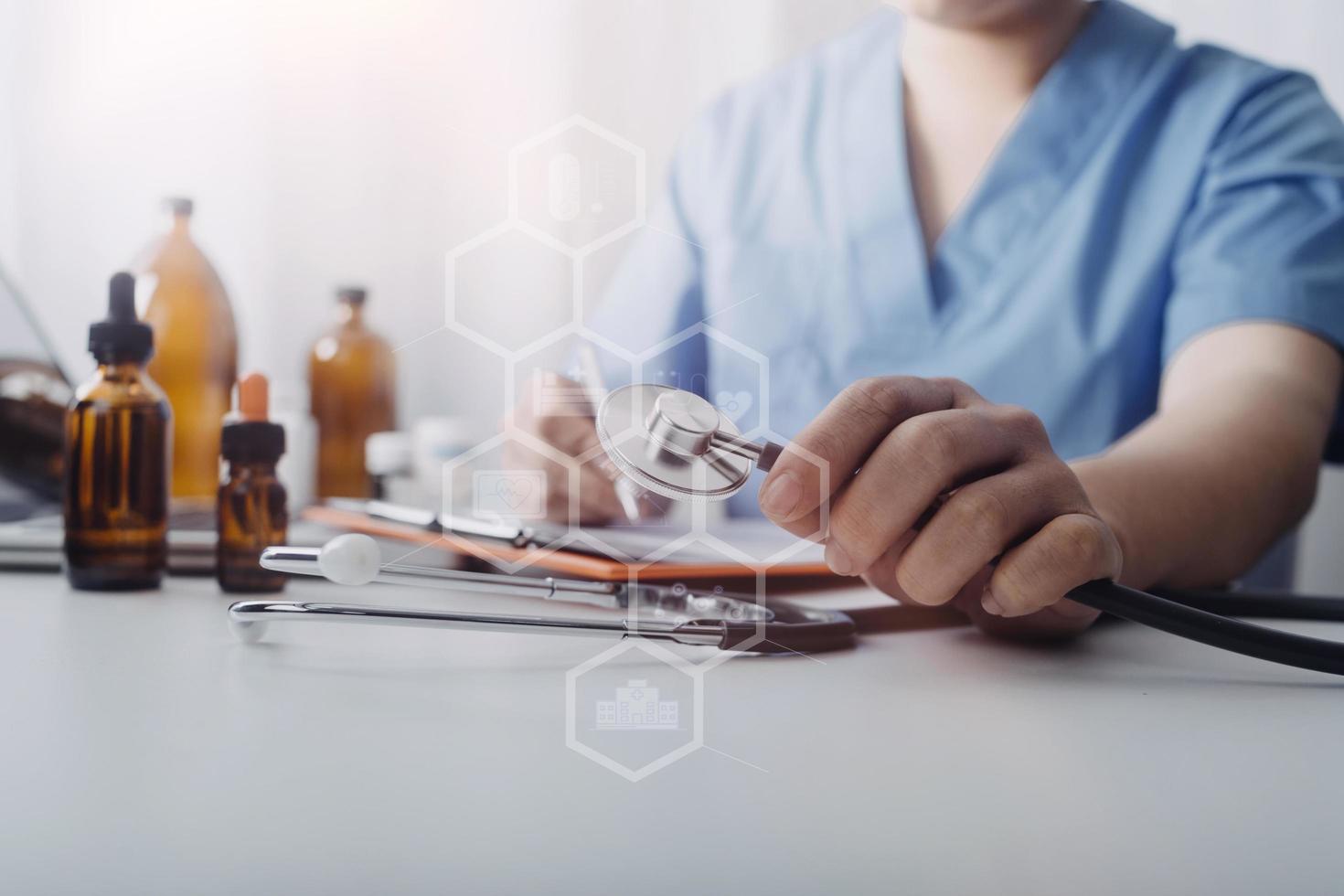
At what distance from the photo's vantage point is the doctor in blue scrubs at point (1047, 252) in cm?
69

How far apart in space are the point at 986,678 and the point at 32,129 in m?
1.52

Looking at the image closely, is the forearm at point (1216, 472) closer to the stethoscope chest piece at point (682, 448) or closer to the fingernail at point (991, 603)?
the fingernail at point (991, 603)

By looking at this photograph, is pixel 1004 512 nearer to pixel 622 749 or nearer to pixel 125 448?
pixel 622 749

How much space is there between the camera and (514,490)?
0.80 m

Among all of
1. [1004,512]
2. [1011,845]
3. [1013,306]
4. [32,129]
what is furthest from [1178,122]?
[32,129]

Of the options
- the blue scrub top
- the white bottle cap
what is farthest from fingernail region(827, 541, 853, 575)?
the white bottle cap

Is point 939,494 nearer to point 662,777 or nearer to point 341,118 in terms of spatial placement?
point 662,777

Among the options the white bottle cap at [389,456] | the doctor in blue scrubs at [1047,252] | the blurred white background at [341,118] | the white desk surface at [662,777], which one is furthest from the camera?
the blurred white background at [341,118]

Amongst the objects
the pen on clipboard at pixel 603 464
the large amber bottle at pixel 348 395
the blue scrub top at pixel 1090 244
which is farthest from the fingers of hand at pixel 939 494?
the large amber bottle at pixel 348 395

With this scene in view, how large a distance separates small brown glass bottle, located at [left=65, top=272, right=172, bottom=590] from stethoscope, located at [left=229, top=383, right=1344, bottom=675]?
205mm

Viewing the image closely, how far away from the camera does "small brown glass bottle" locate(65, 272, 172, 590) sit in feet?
1.93

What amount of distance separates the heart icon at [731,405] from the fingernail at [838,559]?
73mm

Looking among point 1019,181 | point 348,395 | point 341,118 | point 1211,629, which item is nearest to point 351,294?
point 348,395

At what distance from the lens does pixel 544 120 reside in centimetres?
146
